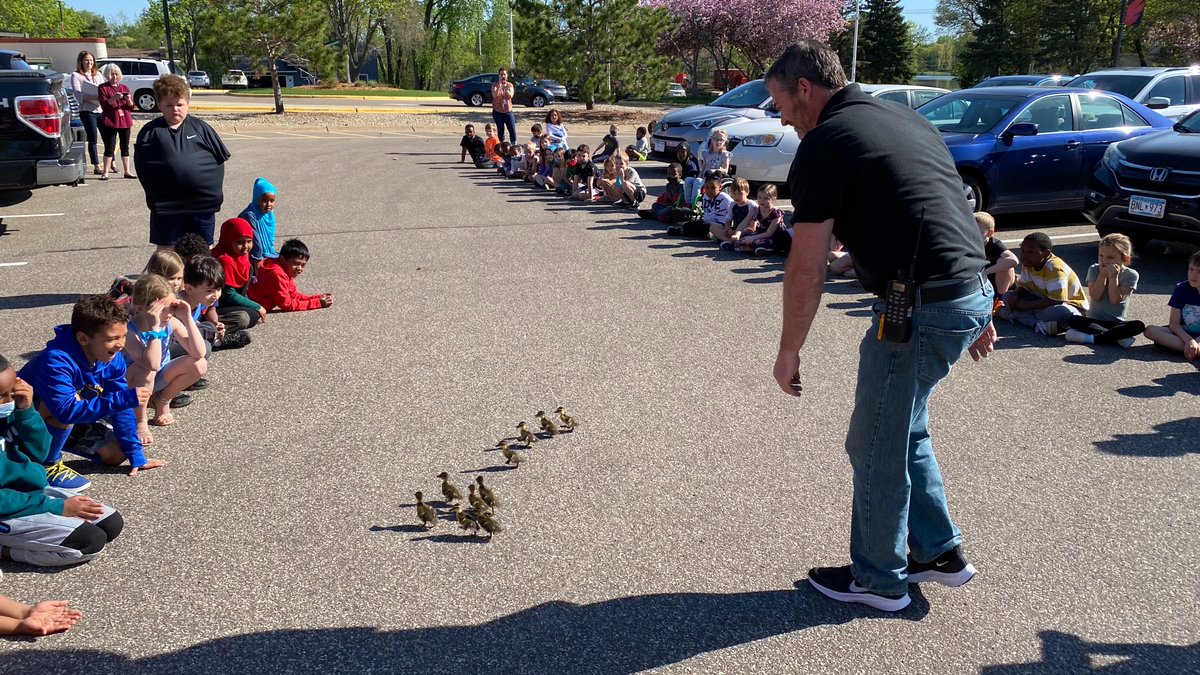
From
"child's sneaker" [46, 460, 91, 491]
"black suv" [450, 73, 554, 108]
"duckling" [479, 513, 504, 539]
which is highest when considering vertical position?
"black suv" [450, 73, 554, 108]

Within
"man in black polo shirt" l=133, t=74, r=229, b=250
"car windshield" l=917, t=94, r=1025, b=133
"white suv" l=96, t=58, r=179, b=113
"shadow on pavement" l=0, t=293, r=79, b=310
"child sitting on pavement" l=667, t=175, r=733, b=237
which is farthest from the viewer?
"white suv" l=96, t=58, r=179, b=113

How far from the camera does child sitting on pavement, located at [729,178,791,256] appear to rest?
10172 millimetres

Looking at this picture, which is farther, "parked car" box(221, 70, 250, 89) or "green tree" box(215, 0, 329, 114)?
"parked car" box(221, 70, 250, 89)

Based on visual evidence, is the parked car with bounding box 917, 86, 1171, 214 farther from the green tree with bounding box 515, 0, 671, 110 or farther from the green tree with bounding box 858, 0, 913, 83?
the green tree with bounding box 858, 0, 913, 83

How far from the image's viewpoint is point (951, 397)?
19.5ft

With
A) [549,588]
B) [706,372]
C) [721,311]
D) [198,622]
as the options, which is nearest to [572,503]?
[549,588]

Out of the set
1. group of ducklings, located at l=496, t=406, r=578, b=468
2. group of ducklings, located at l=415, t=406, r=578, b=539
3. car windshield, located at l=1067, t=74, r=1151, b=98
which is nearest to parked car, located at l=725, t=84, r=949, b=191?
car windshield, located at l=1067, t=74, r=1151, b=98

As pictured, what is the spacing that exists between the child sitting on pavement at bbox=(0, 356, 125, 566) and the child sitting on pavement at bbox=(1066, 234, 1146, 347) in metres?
6.70

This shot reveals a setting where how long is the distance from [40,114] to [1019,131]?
10.8 meters

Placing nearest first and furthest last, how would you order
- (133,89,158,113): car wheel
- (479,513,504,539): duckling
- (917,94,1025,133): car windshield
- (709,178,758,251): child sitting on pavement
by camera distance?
(479,513,504,539): duckling → (709,178,758,251): child sitting on pavement → (917,94,1025,133): car windshield → (133,89,158,113): car wheel

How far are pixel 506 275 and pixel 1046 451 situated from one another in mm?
5326

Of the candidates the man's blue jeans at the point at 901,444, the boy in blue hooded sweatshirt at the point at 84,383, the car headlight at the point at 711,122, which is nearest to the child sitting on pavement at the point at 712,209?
the car headlight at the point at 711,122

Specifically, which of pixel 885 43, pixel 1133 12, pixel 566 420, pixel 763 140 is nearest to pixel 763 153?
pixel 763 140

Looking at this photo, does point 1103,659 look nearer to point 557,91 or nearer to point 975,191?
point 975,191
